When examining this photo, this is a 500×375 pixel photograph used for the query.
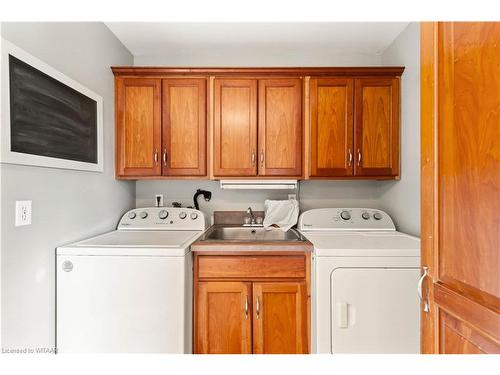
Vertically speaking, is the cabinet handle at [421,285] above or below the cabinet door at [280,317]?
above

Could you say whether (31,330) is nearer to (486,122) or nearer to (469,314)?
(469,314)

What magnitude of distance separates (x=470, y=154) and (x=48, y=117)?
1.72 meters

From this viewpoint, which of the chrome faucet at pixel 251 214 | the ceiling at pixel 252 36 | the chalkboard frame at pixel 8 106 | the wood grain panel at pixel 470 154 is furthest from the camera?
the chrome faucet at pixel 251 214

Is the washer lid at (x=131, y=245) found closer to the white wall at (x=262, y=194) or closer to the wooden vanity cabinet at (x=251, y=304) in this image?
the wooden vanity cabinet at (x=251, y=304)

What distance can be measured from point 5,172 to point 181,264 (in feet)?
2.88

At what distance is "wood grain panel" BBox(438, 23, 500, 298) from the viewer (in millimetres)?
633

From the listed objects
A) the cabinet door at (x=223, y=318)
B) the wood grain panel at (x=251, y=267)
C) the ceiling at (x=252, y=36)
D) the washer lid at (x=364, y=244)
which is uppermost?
the ceiling at (x=252, y=36)

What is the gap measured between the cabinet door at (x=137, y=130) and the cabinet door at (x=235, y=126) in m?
0.48

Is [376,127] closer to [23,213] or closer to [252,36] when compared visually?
[252,36]

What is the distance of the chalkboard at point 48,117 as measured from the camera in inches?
49.1

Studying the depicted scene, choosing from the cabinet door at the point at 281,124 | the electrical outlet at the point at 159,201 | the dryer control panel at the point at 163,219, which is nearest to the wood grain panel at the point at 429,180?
the cabinet door at the point at 281,124

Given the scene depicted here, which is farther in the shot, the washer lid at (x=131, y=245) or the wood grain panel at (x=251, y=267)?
the wood grain panel at (x=251, y=267)

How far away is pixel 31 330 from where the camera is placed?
54.0 inches
